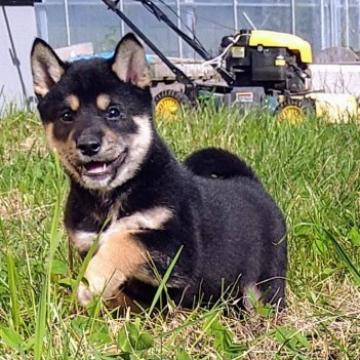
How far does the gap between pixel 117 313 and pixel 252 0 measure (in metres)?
9.12

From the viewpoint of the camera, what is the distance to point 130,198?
2271 mm

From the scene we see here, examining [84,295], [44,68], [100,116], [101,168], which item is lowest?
[84,295]

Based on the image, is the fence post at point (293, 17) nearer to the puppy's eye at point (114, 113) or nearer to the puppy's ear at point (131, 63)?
the puppy's ear at point (131, 63)

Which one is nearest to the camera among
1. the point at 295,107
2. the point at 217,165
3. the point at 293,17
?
the point at 217,165

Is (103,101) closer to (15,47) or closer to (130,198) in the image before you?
(130,198)

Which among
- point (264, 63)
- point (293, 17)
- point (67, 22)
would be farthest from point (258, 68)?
point (293, 17)

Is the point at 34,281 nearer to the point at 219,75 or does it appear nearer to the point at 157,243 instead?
the point at 157,243

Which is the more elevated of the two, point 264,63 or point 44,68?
point 44,68

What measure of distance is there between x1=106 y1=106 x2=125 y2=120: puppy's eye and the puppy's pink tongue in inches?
4.8

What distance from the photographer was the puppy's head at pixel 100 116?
88.4 inches

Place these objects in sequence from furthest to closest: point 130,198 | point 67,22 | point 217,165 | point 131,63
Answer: point 67,22 < point 217,165 < point 131,63 < point 130,198

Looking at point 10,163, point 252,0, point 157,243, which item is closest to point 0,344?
point 157,243

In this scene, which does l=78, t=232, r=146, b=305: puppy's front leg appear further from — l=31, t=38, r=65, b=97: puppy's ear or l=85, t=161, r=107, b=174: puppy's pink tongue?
l=31, t=38, r=65, b=97: puppy's ear

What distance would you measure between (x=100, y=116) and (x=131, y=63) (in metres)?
0.20
